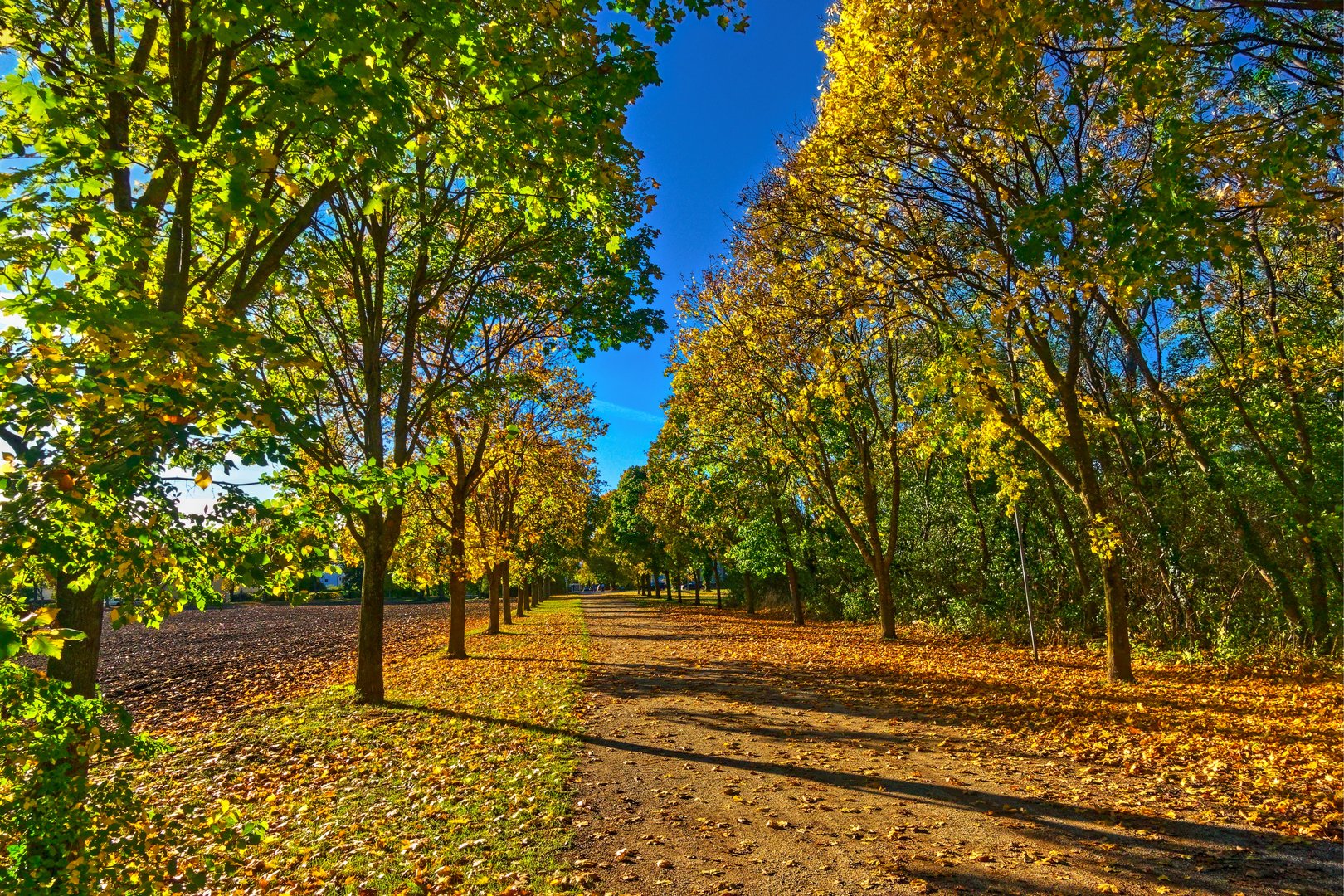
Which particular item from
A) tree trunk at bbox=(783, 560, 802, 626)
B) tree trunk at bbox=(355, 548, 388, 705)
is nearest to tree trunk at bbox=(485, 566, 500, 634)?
tree trunk at bbox=(783, 560, 802, 626)

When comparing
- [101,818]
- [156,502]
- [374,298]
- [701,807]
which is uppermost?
[374,298]

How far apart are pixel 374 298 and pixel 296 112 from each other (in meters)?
8.64

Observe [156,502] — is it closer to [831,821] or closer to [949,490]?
[831,821]

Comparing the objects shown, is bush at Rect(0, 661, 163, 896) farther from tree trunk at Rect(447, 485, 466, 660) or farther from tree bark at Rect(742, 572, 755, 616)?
tree bark at Rect(742, 572, 755, 616)

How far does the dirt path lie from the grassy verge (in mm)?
527

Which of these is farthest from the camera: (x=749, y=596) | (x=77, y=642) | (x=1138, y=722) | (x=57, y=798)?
(x=749, y=596)

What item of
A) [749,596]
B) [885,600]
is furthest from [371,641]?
[749,596]

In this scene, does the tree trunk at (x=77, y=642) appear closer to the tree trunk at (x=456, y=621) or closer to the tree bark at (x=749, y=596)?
the tree trunk at (x=456, y=621)

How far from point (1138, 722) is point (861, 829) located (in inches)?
205

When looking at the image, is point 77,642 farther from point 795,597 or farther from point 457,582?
point 795,597

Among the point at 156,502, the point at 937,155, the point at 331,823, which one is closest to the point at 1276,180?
the point at 937,155

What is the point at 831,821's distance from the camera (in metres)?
5.70

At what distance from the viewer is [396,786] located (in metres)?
6.94

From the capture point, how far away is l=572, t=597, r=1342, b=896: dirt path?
14.9 feet
